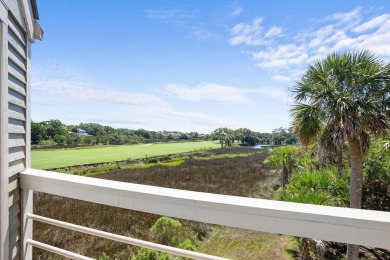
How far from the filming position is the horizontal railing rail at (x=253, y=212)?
0.66 meters

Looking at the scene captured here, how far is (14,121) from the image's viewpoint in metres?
1.27

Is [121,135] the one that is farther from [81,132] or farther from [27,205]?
[27,205]

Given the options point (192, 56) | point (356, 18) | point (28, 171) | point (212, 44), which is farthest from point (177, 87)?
point (28, 171)

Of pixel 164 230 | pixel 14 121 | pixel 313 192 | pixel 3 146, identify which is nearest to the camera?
pixel 3 146

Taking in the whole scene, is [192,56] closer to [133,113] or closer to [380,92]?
[380,92]

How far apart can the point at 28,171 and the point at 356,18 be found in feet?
64.5

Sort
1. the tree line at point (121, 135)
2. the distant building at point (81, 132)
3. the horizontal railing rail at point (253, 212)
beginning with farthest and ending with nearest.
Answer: the distant building at point (81, 132) → the tree line at point (121, 135) → the horizontal railing rail at point (253, 212)

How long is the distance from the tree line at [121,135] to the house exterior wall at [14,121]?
3.23m

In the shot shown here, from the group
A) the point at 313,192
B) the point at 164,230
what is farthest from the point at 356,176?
the point at 164,230

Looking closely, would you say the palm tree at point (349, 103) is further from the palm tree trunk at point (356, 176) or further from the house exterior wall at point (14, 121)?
the house exterior wall at point (14, 121)

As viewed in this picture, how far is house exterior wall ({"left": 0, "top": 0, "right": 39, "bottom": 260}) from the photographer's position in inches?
43.4

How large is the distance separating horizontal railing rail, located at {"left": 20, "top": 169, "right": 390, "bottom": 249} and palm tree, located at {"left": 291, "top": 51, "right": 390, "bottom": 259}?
22.6ft

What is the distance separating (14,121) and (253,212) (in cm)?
117

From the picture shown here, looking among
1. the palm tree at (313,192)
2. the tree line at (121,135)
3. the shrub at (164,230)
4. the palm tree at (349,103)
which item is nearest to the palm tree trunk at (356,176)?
the palm tree at (349,103)
